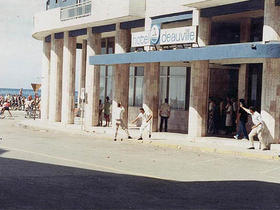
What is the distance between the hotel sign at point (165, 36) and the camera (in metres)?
22.2

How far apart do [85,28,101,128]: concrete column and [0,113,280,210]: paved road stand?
10.9 metres

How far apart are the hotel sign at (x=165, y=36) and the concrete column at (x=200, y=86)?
0.64 meters

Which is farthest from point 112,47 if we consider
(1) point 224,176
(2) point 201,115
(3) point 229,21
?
(1) point 224,176

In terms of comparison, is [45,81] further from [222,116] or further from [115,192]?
[115,192]

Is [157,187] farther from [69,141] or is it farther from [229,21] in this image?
[229,21]

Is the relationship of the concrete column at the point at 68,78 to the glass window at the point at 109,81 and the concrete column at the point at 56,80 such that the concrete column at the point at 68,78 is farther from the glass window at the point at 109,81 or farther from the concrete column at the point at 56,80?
the glass window at the point at 109,81

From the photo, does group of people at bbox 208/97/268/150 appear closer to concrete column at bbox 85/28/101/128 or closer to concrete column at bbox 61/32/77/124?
concrete column at bbox 85/28/101/128

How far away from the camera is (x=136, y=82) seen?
108 ft

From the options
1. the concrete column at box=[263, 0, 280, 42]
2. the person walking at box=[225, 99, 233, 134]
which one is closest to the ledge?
the concrete column at box=[263, 0, 280, 42]

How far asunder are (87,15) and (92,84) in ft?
13.1

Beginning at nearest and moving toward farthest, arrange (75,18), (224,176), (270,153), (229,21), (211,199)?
(211,199) → (224,176) → (270,153) → (229,21) → (75,18)

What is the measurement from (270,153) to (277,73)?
128 inches

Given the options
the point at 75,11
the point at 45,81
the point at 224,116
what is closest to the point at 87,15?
the point at 75,11

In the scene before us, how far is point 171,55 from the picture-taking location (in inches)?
885
